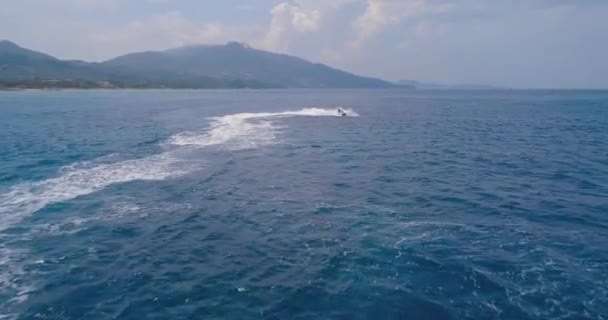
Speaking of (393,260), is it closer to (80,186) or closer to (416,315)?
(416,315)

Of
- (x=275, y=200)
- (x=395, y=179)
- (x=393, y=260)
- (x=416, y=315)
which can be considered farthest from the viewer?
(x=395, y=179)

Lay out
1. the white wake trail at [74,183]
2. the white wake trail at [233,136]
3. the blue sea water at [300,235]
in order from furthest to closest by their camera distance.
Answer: the white wake trail at [233,136] < the white wake trail at [74,183] < the blue sea water at [300,235]

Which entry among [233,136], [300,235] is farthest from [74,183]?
[233,136]

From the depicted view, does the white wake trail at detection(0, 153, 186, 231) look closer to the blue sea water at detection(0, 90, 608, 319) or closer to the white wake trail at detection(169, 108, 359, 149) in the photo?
the blue sea water at detection(0, 90, 608, 319)

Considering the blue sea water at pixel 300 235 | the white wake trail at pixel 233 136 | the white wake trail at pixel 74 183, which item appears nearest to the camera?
the blue sea water at pixel 300 235

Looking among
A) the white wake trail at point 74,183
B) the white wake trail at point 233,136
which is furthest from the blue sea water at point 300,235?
the white wake trail at point 233,136

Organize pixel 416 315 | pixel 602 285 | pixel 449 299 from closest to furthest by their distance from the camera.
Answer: pixel 416 315 < pixel 449 299 < pixel 602 285

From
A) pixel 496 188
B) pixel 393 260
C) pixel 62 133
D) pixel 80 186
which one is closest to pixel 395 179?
pixel 496 188

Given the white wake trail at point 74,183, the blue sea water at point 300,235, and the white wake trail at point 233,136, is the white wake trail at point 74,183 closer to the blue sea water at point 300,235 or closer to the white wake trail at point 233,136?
the blue sea water at point 300,235
